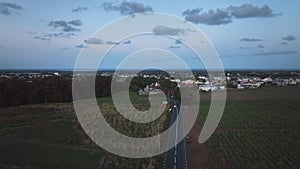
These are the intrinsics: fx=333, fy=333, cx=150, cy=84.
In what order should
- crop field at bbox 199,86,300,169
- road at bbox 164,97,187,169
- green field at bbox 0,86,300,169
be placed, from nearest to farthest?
road at bbox 164,97,187,169
green field at bbox 0,86,300,169
crop field at bbox 199,86,300,169

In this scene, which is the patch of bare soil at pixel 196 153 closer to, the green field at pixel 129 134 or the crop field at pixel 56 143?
the green field at pixel 129 134

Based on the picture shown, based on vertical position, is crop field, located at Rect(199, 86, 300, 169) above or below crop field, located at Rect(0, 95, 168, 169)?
below

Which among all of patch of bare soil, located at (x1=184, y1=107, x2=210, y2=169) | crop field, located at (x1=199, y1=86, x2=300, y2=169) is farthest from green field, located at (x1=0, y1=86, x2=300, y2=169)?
patch of bare soil, located at (x1=184, y1=107, x2=210, y2=169)

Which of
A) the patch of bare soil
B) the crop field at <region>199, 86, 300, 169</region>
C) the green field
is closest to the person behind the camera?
the patch of bare soil

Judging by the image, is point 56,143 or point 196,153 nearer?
point 196,153

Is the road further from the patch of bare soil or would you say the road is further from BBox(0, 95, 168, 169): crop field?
BBox(0, 95, 168, 169): crop field

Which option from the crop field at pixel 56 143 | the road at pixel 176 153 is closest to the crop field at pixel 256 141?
the road at pixel 176 153

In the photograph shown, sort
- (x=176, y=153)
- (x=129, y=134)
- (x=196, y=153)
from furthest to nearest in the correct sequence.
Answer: (x=129, y=134) < (x=196, y=153) < (x=176, y=153)

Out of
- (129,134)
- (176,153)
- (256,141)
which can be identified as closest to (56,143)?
(129,134)

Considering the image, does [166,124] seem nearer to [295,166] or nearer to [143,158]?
[143,158]

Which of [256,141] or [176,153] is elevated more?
[176,153]

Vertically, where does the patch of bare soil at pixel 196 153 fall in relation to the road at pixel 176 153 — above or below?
below

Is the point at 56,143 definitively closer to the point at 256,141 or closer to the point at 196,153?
the point at 196,153
